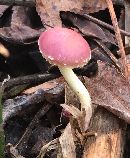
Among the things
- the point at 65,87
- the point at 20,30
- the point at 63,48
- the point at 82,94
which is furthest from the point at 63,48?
the point at 20,30

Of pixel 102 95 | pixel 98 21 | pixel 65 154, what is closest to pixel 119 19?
pixel 98 21

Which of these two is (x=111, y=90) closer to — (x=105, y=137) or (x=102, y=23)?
(x=105, y=137)

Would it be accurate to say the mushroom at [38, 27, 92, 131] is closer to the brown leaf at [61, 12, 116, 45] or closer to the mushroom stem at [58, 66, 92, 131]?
the mushroom stem at [58, 66, 92, 131]

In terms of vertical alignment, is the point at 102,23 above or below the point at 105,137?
above

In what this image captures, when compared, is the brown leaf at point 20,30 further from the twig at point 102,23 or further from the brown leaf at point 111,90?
the brown leaf at point 111,90

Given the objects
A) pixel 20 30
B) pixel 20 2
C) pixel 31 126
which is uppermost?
pixel 20 2

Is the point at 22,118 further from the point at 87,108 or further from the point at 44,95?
the point at 87,108

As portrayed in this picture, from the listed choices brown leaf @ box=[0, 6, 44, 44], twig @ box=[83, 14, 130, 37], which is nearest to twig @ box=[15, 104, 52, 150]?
brown leaf @ box=[0, 6, 44, 44]
